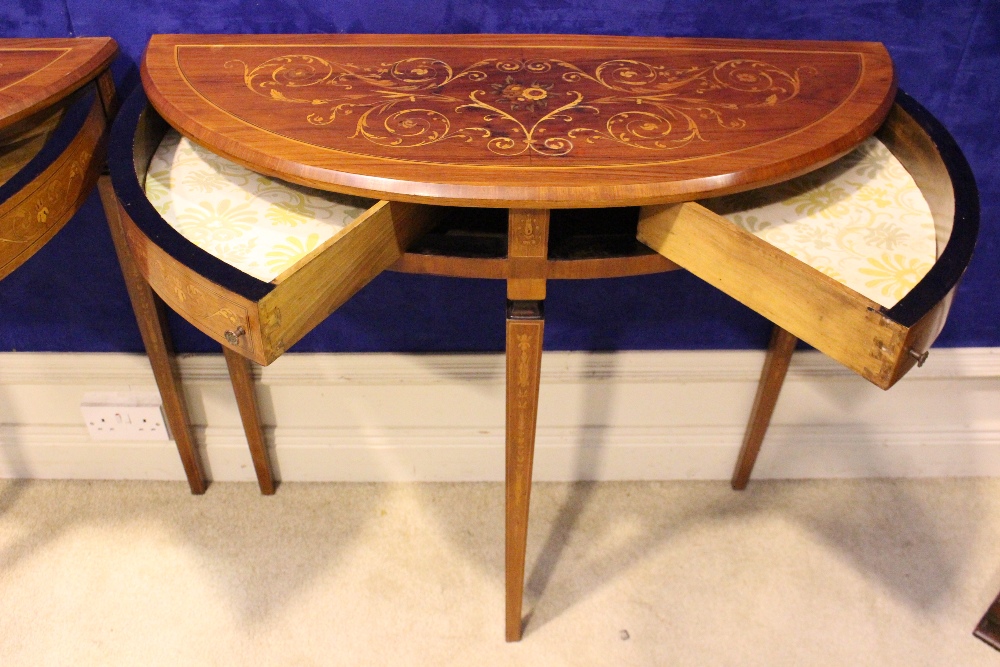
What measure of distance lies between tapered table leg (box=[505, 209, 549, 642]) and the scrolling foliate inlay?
81mm

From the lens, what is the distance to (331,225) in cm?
78

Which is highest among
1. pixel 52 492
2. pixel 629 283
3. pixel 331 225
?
pixel 331 225

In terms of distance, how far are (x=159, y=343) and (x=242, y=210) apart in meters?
0.48

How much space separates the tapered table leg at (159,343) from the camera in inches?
41.4

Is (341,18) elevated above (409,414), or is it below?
above

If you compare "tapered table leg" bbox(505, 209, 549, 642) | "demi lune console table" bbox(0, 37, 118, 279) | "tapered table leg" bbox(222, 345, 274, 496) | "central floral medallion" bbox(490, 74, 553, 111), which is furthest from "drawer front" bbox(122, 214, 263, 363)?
"tapered table leg" bbox(222, 345, 274, 496)

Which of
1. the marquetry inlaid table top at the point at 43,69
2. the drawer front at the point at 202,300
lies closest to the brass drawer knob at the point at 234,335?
the drawer front at the point at 202,300

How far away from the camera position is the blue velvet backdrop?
38.5 inches

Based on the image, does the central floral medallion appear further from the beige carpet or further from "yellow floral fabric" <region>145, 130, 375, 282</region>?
the beige carpet

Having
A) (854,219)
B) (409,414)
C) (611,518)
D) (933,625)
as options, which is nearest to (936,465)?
(933,625)

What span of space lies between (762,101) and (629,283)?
40 cm

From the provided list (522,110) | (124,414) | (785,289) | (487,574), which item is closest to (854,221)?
(785,289)

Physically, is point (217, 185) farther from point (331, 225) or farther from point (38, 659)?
point (38, 659)

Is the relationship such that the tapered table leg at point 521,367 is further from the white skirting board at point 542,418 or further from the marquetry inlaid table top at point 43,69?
the marquetry inlaid table top at point 43,69
